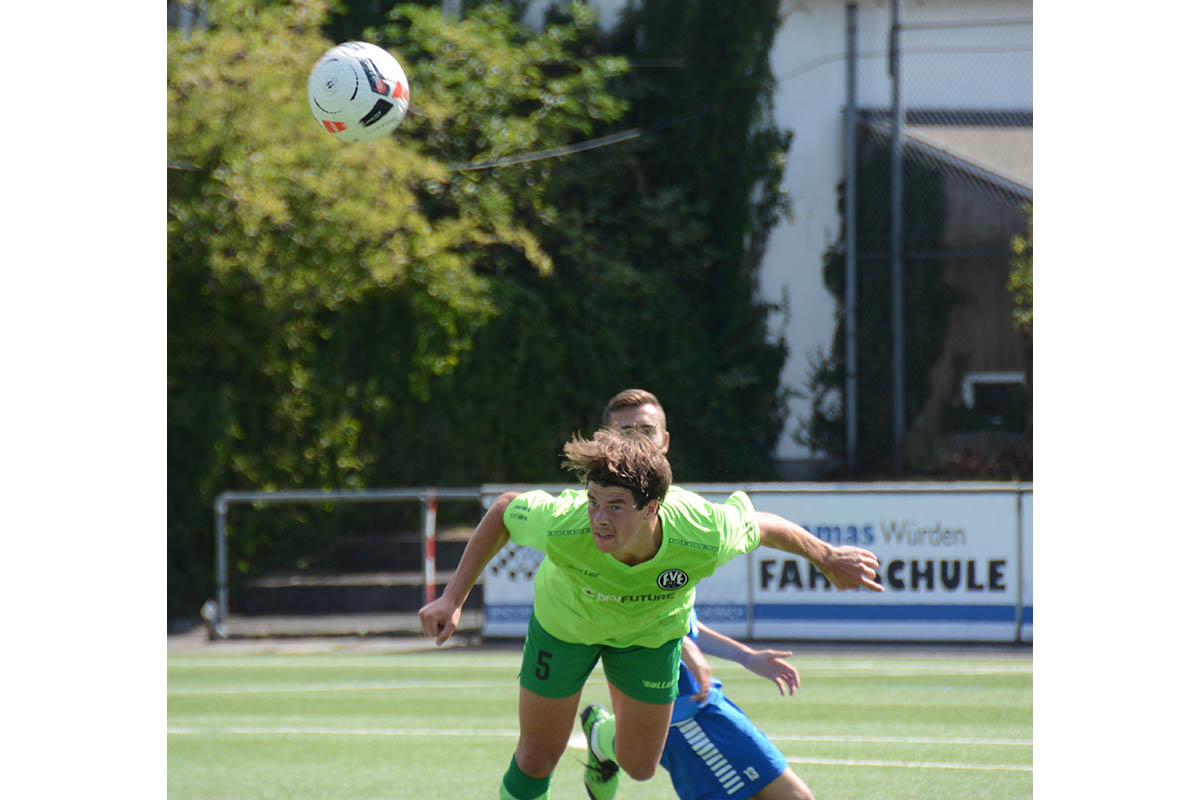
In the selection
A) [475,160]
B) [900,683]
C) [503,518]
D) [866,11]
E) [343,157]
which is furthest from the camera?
[866,11]

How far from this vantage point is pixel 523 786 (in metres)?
5.05

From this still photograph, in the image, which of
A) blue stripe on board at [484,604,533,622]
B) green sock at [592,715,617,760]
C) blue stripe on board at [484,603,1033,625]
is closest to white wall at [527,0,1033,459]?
blue stripe on board at [484,603,1033,625]

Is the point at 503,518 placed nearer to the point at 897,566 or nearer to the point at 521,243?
the point at 897,566

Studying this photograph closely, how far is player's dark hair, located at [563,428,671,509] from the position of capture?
4457mm

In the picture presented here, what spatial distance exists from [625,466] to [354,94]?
12.1ft

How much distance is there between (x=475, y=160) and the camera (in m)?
19.0

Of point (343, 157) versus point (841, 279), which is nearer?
point (343, 157)

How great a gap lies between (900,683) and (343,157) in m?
9.82

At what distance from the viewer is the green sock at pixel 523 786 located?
16.6 ft

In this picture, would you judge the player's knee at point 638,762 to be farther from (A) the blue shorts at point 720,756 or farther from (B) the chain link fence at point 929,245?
(B) the chain link fence at point 929,245

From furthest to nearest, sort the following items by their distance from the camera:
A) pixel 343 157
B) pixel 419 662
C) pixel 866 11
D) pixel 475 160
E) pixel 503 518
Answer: pixel 866 11, pixel 475 160, pixel 343 157, pixel 419 662, pixel 503 518

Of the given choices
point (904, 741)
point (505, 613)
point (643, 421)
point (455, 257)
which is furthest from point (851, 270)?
point (643, 421)

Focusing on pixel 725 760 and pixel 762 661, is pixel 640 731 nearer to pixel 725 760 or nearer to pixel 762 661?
pixel 725 760

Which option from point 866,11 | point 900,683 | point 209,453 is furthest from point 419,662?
point 866,11
